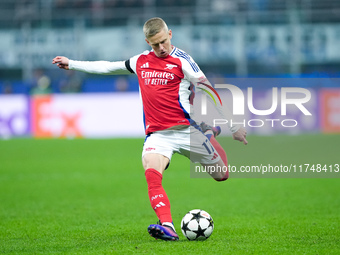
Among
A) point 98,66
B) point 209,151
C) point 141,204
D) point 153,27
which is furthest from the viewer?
point 141,204

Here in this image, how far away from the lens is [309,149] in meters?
16.8

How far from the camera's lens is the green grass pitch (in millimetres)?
6051

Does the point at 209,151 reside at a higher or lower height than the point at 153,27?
lower

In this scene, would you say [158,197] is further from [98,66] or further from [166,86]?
[98,66]

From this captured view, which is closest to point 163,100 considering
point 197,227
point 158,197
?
point 158,197

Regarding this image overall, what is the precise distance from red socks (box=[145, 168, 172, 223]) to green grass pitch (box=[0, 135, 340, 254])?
0.89ft

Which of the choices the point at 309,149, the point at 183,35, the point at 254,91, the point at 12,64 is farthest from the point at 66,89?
the point at 309,149

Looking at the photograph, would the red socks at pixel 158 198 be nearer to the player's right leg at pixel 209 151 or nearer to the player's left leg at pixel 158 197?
→ the player's left leg at pixel 158 197

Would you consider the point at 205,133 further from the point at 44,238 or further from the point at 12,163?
the point at 12,163

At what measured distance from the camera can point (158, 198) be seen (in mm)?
6168

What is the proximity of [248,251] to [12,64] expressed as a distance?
19.3 metres

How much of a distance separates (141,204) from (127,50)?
1384 centimetres

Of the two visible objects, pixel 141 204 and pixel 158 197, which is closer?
pixel 158 197

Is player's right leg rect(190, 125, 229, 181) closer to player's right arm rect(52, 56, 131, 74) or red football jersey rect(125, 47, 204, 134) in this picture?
red football jersey rect(125, 47, 204, 134)
